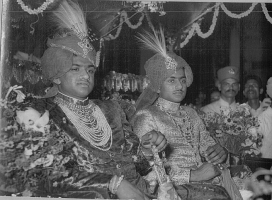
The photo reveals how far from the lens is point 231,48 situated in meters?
5.39

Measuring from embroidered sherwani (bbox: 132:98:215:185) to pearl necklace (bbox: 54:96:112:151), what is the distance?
28 cm

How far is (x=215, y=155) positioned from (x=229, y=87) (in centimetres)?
64

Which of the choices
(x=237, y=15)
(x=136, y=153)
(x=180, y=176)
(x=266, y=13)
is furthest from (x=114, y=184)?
(x=266, y=13)

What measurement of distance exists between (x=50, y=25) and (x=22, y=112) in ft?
2.69

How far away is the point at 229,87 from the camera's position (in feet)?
17.7

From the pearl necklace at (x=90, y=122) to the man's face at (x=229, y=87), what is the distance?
1.13 meters

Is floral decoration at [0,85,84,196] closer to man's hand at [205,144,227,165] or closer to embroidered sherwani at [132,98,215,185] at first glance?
embroidered sherwani at [132,98,215,185]

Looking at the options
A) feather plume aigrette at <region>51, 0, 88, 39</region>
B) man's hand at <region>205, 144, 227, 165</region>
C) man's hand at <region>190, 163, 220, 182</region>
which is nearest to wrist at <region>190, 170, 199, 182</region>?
man's hand at <region>190, 163, 220, 182</region>

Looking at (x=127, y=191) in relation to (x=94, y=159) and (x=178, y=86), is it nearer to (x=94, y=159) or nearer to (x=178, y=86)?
(x=94, y=159)

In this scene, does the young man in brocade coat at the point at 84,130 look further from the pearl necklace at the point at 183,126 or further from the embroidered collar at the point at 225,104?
the embroidered collar at the point at 225,104

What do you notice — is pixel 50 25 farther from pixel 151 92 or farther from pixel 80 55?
pixel 151 92

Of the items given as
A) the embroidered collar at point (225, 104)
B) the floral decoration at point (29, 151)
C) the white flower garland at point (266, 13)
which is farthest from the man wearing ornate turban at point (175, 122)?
Result: the white flower garland at point (266, 13)

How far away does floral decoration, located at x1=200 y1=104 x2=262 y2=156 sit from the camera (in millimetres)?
5352

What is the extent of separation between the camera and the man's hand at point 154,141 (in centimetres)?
504
